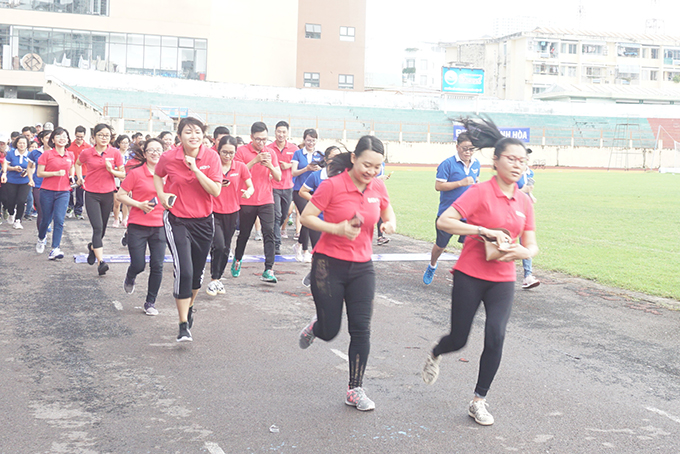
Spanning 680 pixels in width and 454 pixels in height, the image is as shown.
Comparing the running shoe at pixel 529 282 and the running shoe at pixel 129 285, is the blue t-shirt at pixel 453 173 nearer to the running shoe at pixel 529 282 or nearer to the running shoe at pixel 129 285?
the running shoe at pixel 529 282

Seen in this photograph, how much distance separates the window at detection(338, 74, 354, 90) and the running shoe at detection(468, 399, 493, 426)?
57.8m

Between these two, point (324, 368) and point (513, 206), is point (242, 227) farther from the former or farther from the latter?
point (513, 206)

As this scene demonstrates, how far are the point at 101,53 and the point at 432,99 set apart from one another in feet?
89.7

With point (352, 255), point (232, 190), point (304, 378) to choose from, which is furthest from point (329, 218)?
point (232, 190)

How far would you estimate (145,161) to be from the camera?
27.8 feet

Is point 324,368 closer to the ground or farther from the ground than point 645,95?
closer to the ground

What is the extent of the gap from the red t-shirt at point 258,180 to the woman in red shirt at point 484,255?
204 inches

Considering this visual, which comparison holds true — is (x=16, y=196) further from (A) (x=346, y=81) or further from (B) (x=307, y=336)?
(A) (x=346, y=81)

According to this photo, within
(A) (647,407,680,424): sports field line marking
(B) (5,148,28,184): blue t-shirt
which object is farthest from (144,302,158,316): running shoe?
(B) (5,148,28,184): blue t-shirt

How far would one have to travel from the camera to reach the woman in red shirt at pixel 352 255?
4.87 metres

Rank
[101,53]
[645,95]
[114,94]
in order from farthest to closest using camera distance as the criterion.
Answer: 1. [645,95]
2. [101,53]
3. [114,94]

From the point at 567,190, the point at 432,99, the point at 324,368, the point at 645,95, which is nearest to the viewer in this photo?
the point at 324,368

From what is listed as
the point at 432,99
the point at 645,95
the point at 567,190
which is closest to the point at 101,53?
the point at 432,99

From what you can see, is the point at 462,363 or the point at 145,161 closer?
the point at 462,363
